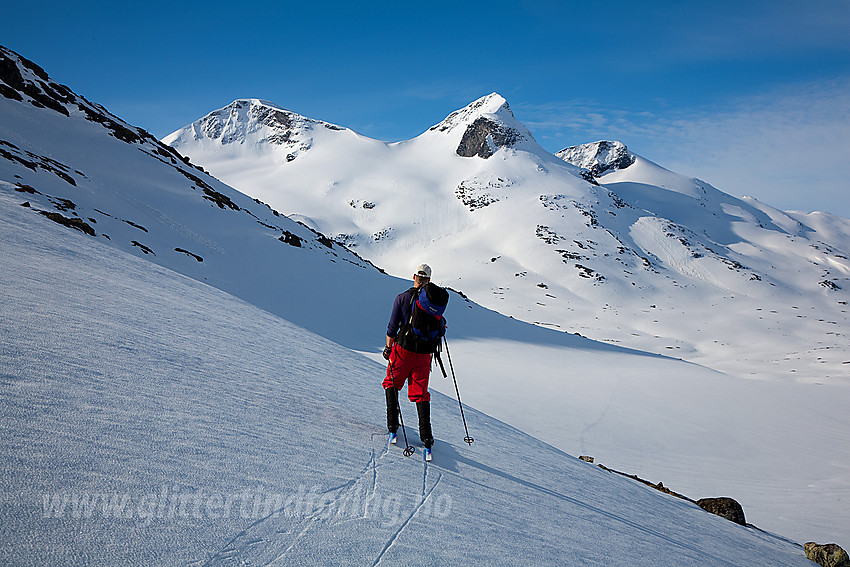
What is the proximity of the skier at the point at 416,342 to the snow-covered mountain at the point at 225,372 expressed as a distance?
0.57m

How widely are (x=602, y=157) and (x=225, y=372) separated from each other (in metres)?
202

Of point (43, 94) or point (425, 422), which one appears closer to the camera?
point (425, 422)

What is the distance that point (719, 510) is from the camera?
6852 millimetres

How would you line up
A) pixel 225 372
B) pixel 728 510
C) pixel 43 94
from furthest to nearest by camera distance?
1. pixel 43 94
2. pixel 728 510
3. pixel 225 372

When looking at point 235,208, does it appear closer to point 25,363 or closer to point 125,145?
point 125,145

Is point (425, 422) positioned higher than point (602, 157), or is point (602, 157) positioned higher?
point (602, 157)

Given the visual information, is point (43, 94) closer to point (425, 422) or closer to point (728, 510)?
point (425, 422)

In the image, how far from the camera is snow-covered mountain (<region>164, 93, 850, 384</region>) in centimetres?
4731

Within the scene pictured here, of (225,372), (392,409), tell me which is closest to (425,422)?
(392,409)

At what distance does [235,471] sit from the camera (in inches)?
128

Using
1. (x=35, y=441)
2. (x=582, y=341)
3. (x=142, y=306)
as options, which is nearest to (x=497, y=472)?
(x=35, y=441)

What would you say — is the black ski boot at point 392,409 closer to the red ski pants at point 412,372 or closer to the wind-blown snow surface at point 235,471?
the red ski pants at point 412,372

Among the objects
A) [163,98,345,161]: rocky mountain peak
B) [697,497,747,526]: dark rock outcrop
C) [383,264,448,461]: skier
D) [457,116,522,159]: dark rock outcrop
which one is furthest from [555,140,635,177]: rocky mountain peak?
[383,264,448,461]: skier

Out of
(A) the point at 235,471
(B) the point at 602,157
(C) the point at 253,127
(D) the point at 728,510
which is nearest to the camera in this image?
(A) the point at 235,471
